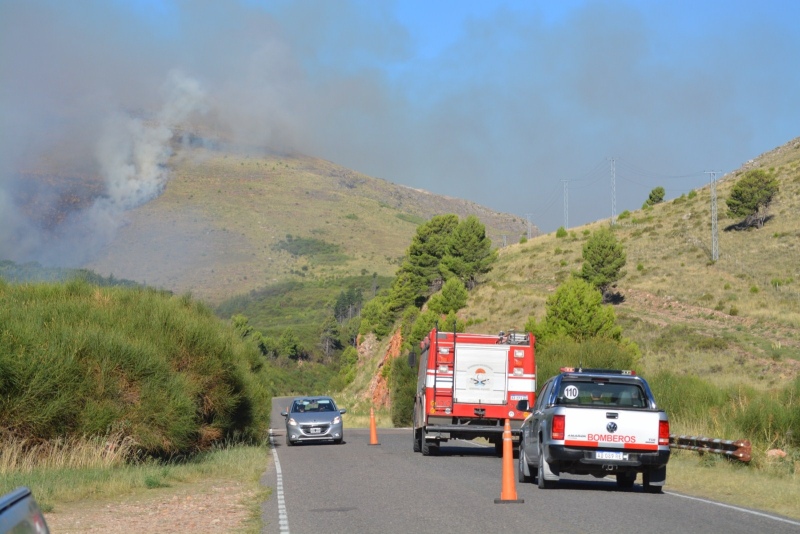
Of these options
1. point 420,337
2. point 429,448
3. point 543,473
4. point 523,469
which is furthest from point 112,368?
point 420,337

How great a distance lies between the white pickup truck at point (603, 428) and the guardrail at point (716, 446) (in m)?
4.53

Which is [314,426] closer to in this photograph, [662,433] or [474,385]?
[474,385]

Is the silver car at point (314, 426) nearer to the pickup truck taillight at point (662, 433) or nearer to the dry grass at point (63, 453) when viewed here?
the dry grass at point (63, 453)

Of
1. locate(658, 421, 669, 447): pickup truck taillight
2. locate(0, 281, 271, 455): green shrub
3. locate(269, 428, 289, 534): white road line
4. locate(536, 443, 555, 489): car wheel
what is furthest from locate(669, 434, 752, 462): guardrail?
locate(0, 281, 271, 455): green shrub

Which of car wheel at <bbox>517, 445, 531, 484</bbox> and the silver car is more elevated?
the silver car

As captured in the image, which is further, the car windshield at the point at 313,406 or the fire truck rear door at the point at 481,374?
the car windshield at the point at 313,406

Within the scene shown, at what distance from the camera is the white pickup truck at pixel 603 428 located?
1464cm

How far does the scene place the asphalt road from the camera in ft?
36.5

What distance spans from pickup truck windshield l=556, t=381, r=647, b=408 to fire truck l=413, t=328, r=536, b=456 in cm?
1004

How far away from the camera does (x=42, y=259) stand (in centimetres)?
4400

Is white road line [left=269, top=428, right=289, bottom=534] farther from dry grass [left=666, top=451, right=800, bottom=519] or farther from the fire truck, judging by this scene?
dry grass [left=666, top=451, right=800, bottom=519]

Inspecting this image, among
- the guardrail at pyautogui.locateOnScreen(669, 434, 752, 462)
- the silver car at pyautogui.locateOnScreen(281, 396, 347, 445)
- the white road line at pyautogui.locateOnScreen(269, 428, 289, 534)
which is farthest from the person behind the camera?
the silver car at pyautogui.locateOnScreen(281, 396, 347, 445)

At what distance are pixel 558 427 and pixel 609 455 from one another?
0.88 metres

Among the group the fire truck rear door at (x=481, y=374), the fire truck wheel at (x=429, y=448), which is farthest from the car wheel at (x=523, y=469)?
the fire truck wheel at (x=429, y=448)
